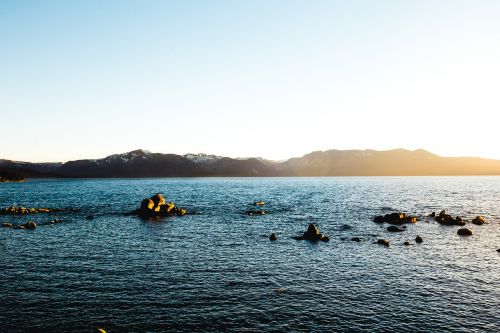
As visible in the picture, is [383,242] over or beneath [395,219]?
beneath

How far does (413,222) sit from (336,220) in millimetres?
19395

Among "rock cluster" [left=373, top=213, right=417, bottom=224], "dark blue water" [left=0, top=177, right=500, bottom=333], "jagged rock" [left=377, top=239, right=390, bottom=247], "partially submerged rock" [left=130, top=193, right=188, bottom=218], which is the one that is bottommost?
"dark blue water" [left=0, top=177, right=500, bottom=333]

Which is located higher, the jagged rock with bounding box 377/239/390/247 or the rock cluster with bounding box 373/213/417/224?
the rock cluster with bounding box 373/213/417/224

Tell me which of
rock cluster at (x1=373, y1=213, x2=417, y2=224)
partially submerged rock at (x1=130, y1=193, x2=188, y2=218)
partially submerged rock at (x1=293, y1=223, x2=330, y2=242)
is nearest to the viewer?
partially submerged rock at (x1=293, y1=223, x2=330, y2=242)

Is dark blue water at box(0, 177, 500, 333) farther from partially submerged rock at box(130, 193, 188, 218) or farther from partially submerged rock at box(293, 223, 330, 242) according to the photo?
partially submerged rock at box(130, 193, 188, 218)


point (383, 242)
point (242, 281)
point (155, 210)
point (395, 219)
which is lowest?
point (242, 281)

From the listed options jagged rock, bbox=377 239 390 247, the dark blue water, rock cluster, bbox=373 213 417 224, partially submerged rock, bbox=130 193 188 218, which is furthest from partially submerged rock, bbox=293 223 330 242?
partially submerged rock, bbox=130 193 188 218

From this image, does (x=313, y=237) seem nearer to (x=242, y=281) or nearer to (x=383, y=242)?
(x=383, y=242)

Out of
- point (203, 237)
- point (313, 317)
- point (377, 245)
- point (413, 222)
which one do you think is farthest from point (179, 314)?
point (413, 222)

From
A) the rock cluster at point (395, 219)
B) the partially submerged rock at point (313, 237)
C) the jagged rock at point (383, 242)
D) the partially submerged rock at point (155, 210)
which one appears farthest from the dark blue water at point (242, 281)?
the partially submerged rock at point (155, 210)

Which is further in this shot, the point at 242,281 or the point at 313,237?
the point at 313,237

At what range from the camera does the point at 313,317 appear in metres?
35.8

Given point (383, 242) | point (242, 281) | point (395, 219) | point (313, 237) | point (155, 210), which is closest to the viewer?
point (242, 281)

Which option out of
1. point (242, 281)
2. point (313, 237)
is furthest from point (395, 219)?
point (242, 281)
